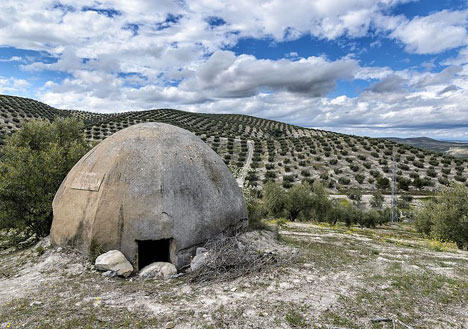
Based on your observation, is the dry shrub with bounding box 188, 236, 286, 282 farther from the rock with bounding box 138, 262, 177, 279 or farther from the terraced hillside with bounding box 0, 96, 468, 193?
the terraced hillside with bounding box 0, 96, 468, 193

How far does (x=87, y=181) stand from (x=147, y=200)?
225cm

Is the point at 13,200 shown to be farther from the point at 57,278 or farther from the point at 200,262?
the point at 200,262

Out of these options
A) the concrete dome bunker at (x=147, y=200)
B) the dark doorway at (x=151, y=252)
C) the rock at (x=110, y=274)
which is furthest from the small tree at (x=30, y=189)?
the rock at (x=110, y=274)

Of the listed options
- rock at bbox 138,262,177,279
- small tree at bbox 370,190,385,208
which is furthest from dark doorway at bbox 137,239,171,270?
small tree at bbox 370,190,385,208

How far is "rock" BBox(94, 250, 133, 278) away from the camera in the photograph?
753 cm

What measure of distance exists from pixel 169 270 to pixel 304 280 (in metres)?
3.62

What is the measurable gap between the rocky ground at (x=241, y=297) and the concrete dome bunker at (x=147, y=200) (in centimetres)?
90

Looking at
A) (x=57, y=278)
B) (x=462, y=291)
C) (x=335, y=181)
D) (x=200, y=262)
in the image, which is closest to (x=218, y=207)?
(x=200, y=262)

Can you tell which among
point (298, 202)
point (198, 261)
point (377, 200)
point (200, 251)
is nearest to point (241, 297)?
point (198, 261)

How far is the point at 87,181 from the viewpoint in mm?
8703

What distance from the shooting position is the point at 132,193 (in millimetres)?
7965

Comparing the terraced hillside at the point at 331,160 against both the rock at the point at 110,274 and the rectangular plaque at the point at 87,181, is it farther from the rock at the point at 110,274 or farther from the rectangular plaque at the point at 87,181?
the rock at the point at 110,274

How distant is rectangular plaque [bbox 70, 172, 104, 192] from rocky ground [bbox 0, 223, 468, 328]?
6.42 feet

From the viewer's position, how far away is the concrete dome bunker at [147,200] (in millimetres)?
7844
